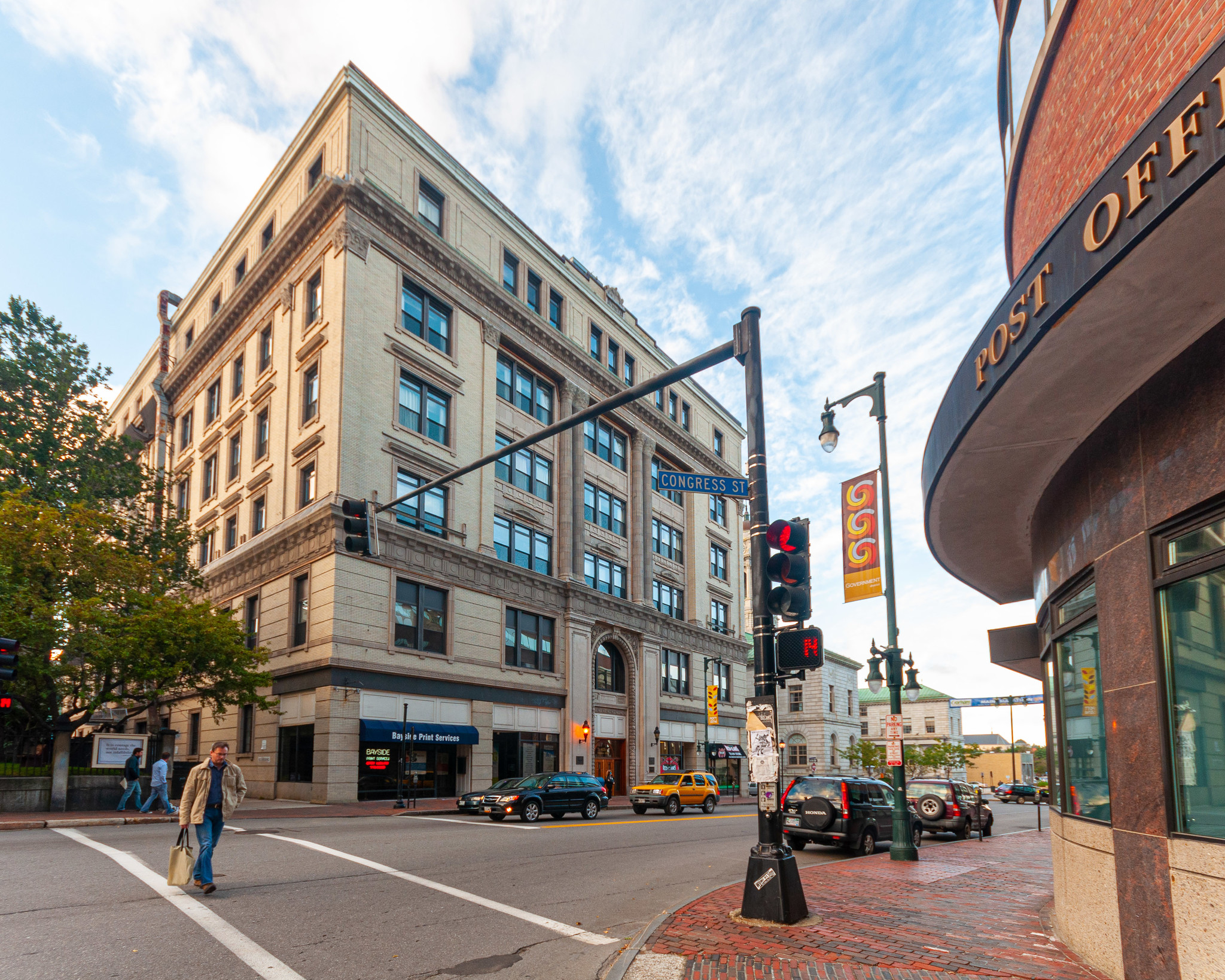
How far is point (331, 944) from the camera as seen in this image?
27.1ft

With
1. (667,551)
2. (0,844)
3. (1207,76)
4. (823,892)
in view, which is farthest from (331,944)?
(667,551)

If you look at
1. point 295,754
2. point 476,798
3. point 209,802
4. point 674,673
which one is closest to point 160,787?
point 476,798

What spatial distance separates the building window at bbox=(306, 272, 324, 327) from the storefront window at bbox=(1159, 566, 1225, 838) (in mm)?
32962

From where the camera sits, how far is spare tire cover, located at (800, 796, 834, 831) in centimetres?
1770

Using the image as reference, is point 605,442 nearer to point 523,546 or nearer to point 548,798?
point 523,546

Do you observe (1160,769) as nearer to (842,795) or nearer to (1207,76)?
(1207,76)

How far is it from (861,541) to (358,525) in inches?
345

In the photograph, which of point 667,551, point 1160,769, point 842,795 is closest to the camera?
point 1160,769

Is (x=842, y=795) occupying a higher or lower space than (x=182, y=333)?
lower

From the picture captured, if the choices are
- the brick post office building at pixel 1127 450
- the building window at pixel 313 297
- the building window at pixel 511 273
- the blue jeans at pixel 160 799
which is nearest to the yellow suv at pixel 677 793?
the blue jeans at pixel 160 799

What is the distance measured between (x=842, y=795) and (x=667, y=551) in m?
35.0

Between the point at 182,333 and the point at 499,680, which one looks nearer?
the point at 499,680

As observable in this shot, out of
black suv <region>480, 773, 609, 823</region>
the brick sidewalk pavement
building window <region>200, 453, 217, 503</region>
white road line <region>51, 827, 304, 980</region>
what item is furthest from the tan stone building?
the brick sidewalk pavement

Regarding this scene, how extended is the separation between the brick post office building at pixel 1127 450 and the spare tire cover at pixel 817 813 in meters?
8.49
